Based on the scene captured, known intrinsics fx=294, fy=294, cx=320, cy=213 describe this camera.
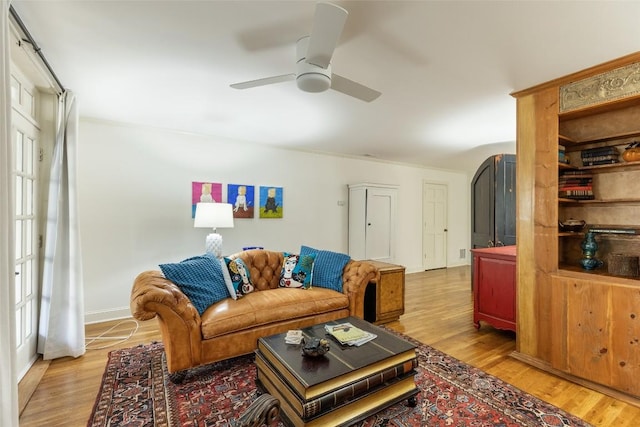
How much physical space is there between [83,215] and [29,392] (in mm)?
1919

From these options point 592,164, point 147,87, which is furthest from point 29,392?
point 592,164

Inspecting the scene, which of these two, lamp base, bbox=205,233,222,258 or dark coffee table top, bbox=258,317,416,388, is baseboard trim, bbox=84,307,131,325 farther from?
dark coffee table top, bbox=258,317,416,388

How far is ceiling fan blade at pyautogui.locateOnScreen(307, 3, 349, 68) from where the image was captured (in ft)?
4.29

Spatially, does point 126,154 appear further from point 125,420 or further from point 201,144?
point 125,420

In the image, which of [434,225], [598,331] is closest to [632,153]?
[598,331]

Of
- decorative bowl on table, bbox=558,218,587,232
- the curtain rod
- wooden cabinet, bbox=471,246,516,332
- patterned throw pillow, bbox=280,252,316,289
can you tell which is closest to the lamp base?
patterned throw pillow, bbox=280,252,316,289

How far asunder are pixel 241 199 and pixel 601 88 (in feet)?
12.9

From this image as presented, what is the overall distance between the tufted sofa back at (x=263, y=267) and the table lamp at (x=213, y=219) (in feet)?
1.43

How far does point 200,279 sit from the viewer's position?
2.59m

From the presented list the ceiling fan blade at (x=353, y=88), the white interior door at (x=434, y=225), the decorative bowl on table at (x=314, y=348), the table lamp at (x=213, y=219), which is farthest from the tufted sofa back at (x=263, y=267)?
the white interior door at (x=434, y=225)

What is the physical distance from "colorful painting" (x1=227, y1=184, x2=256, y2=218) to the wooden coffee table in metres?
2.55

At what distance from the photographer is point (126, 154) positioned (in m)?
3.55

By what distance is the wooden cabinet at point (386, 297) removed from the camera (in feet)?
10.8

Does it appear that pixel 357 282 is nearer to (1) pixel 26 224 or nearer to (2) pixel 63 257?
(2) pixel 63 257
